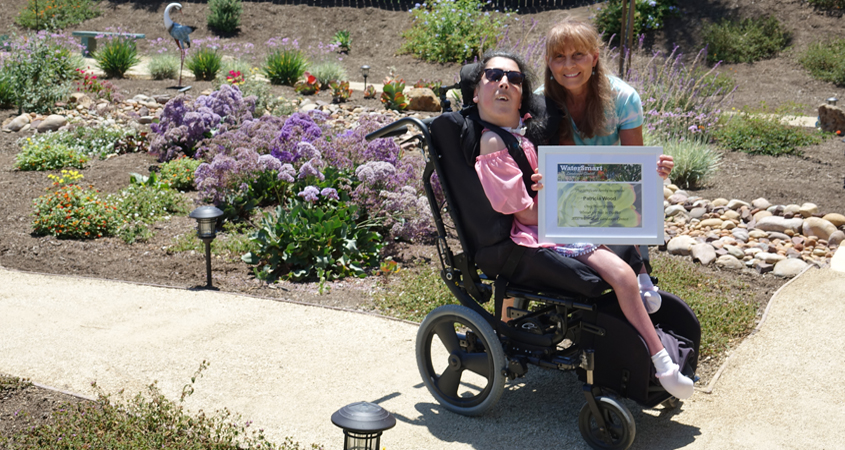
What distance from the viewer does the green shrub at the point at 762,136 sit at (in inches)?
351

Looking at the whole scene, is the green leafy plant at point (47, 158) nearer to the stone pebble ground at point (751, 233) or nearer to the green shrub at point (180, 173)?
the green shrub at point (180, 173)

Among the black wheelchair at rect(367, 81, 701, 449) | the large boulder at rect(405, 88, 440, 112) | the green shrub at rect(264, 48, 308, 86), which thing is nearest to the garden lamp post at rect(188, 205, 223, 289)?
the black wheelchair at rect(367, 81, 701, 449)

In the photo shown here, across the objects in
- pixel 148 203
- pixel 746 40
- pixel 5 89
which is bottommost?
pixel 148 203

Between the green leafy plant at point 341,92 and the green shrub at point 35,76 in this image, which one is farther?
the green leafy plant at point 341,92

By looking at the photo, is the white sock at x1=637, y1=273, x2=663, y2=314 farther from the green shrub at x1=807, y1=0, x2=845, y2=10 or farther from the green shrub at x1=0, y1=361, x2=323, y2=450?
the green shrub at x1=807, y1=0, x2=845, y2=10

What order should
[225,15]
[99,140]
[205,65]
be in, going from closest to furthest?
[99,140], [205,65], [225,15]

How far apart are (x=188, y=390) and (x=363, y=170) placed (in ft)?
8.53

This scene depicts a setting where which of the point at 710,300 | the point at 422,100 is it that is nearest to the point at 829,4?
the point at 422,100

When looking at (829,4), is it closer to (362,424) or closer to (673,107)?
(673,107)

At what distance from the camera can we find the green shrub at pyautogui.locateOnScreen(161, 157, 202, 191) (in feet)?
24.5

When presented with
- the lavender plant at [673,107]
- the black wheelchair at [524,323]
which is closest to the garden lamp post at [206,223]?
the black wheelchair at [524,323]

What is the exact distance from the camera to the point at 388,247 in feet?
19.4

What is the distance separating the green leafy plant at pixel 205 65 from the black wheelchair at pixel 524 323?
34.2 feet

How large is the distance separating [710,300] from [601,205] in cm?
229
